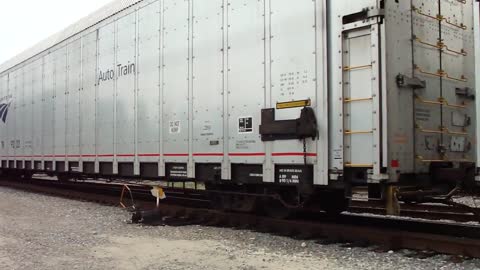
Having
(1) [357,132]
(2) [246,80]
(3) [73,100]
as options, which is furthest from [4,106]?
(1) [357,132]

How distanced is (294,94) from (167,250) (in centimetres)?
289

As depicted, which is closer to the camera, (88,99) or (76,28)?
(88,99)

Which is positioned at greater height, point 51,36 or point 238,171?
point 51,36

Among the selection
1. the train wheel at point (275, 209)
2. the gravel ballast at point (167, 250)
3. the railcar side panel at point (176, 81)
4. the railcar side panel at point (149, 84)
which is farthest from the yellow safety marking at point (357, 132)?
the railcar side panel at point (149, 84)

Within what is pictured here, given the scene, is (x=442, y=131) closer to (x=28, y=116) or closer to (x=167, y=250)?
(x=167, y=250)

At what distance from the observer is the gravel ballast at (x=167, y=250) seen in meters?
5.83

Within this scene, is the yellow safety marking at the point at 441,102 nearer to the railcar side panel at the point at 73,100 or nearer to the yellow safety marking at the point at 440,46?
the yellow safety marking at the point at 440,46

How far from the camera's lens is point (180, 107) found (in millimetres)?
9477

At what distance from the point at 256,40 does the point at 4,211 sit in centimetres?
735

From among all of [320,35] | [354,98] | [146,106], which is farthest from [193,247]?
[146,106]

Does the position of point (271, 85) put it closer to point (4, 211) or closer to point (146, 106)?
point (146, 106)

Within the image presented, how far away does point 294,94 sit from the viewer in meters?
7.30

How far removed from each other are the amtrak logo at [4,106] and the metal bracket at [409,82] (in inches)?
652

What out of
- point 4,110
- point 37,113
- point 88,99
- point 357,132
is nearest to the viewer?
point 357,132
